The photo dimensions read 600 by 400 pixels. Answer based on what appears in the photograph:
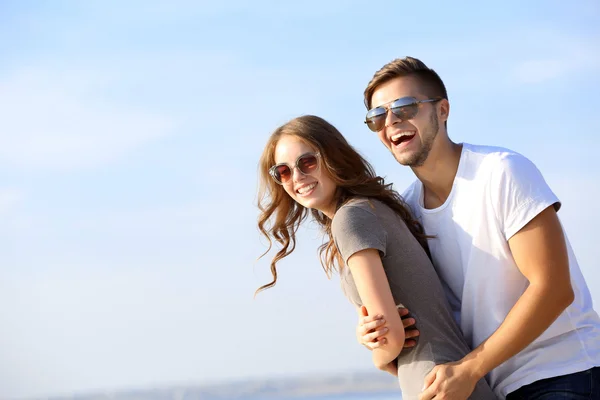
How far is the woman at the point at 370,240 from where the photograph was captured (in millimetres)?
2994

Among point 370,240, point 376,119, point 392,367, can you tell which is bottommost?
point 392,367

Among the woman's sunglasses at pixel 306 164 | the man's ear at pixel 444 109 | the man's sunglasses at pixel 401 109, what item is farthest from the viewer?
the man's ear at pixel 444 109

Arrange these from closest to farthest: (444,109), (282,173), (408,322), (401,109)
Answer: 1. (408,322)
2. (282,173)
3. (401,109)
4. (444,109)

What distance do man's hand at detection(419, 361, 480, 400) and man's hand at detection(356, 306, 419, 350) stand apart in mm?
164

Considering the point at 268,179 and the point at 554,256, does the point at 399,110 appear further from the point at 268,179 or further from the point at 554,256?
the point at 554,256

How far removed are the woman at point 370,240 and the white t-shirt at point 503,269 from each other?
14cm

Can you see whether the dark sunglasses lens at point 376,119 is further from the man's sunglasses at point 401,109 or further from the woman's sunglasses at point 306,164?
the woman's sunglasses at point 306,164

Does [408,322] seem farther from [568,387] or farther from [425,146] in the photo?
[425,146]

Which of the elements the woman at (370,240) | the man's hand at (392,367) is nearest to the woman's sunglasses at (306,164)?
the woman at (370,240)

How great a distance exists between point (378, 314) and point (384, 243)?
0.97 feet

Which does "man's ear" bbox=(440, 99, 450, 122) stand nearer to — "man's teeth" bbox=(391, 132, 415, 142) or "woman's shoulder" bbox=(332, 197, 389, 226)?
"man's teeth" bbox=(391, 132, 415, 142)

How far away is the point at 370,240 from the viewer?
9.87ft

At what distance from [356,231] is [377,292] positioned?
26cm

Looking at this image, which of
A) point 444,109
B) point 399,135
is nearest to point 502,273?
point 399,135
